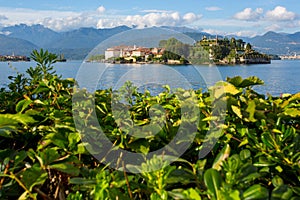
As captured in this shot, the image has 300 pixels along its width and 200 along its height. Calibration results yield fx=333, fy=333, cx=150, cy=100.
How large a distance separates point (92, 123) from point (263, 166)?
1.54 feet

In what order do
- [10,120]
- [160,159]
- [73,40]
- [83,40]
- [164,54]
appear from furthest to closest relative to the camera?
1. [73,40]
2. [83,40]
3. [164,54]
4. [10,120]
5. [160,159]

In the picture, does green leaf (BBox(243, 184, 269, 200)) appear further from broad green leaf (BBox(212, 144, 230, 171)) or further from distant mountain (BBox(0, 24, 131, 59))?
distant mountain (BBox(0, 24, 131, 59))

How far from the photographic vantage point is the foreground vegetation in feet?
1.99

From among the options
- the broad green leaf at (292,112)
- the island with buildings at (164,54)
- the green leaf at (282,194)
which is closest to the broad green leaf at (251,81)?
the broad green leaf at (292,112)

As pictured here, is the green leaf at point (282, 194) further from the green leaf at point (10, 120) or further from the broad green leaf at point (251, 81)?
the green leaf at point (10, 120)

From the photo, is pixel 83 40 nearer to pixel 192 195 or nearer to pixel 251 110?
pixel 251 110

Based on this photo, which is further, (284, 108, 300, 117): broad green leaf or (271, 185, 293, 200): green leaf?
(284, 108, 300, 117): broad green leaf

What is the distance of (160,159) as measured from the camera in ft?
2.15

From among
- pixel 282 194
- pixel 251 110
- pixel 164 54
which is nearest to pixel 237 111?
pixel 251 110

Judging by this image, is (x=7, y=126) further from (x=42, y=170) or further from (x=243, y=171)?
(x=243, y=171)

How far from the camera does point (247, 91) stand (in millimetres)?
1151

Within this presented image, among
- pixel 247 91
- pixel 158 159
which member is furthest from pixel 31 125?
pixel 247 91

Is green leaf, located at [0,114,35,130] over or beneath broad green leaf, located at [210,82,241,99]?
beneath

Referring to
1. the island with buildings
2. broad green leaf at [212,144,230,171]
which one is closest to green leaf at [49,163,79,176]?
broad green leaf at [212,144,230,171]
